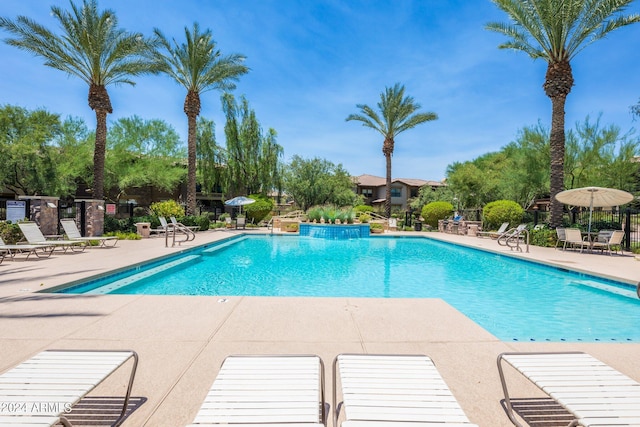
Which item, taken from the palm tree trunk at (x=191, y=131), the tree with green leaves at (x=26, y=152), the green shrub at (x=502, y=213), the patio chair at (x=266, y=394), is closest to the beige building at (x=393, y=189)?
the green shrub at (x=502, y=213)

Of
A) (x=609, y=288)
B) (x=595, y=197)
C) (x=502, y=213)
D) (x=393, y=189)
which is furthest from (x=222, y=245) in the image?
(x=393, y=189)

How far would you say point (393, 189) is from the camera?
55750 millimetres

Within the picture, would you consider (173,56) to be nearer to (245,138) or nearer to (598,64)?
(245,138)

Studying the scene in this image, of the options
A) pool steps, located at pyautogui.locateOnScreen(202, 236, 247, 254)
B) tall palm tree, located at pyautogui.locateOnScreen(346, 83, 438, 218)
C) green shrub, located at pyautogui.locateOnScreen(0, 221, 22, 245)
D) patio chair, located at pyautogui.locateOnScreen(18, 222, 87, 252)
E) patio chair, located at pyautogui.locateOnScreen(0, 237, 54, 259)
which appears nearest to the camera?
patio chair, located at pyautogui.locateOnScreen(0, 237, 54, 259)

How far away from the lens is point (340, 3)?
14055mm

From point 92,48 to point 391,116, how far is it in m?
20.7

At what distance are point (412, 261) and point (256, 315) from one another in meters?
8.68

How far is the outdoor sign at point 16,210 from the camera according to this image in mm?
12508

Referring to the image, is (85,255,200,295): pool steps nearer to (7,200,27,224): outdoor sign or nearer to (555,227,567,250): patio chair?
(7,200,27,224): outdoor sign

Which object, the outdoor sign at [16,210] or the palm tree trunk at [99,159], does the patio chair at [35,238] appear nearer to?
the outdoor sign at [16,210]

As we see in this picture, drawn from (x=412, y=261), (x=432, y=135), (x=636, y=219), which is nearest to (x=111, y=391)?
(x=412, y=261)

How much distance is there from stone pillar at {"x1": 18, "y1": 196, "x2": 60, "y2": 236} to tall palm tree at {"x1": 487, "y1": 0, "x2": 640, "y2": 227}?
21.0 metres

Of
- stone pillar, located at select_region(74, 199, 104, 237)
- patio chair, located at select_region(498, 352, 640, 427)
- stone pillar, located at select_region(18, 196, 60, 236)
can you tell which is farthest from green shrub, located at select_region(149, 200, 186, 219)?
patio chair, located at select_region(498, 352, 640, 427)

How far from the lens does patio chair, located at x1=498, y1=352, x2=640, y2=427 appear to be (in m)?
1.77
